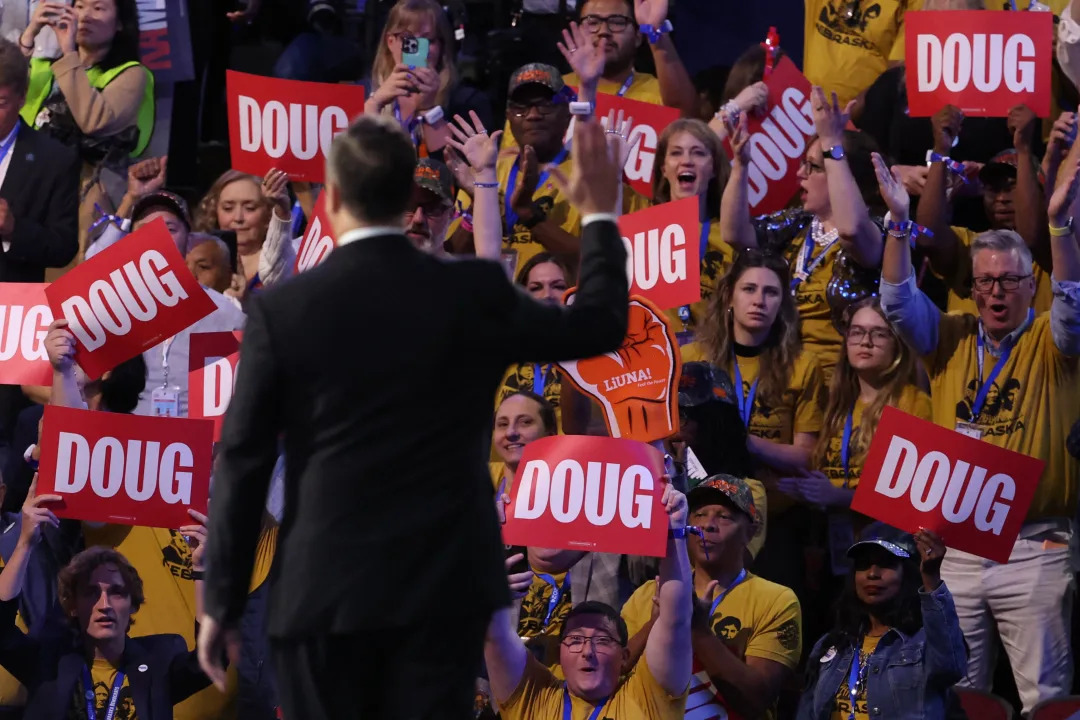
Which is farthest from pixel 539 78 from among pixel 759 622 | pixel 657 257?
pixel 759 622

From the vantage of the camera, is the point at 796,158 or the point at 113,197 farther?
the point at 113,197

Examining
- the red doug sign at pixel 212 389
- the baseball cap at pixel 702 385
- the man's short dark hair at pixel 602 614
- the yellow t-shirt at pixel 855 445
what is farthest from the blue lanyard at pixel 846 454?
the red doug sign at pixel 212 389

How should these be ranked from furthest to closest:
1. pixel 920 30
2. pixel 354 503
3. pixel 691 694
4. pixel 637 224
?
pixel 920 30, pixel 637 224, pixel 691 694, pixel 354 503

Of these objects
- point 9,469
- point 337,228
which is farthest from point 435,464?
point 9,469

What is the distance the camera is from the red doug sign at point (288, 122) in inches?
251

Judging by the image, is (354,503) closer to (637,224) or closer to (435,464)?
(435,464)

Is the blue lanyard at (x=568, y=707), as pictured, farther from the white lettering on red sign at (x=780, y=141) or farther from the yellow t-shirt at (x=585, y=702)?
the white lettering on red sign at (x=780, y=141)

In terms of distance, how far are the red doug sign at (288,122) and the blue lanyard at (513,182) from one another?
576 mm

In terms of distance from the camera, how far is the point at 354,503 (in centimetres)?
279

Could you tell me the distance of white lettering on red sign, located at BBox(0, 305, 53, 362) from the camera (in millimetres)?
5648

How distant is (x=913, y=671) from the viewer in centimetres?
499

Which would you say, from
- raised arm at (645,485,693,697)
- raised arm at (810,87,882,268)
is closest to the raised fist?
raised arm at (645,485,693,697)

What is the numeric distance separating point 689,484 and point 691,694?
661 millimetres

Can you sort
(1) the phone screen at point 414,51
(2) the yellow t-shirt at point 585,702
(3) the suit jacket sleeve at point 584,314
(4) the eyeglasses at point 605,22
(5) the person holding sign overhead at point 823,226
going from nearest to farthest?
(3) the suit jacket sleeve at point 584,314
(2) the yellow t-shirt at point 585,702
(5) the person holding sign overhead at point 823,226
(1) the phone screen at point 414,51
(4) the eyeglasses at point 605,22
